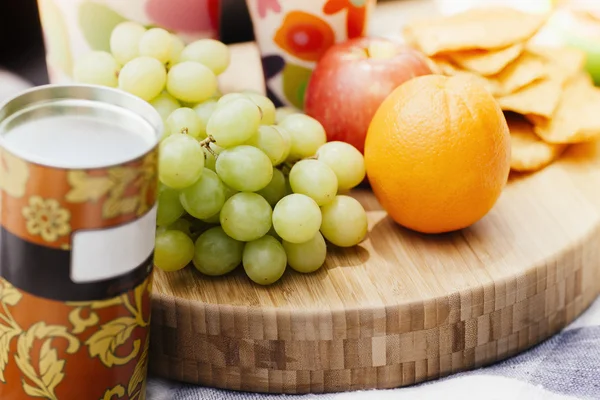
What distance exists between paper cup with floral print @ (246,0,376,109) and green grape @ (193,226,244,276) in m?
0.29

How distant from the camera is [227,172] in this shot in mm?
667

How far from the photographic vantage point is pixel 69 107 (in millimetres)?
594

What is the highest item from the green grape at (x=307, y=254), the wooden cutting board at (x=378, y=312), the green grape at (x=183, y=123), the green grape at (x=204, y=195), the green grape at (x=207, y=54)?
the green grape at (x=207, y=54)

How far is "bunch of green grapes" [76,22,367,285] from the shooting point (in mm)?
665

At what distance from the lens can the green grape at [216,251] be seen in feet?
2.28

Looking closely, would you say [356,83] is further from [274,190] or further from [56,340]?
[56,340]

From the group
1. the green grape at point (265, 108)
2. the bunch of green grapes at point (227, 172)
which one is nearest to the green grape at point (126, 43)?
the bunch of green grapes at point (227, 172)

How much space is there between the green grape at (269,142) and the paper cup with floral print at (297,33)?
0.24m

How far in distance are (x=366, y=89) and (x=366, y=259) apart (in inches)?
7.5

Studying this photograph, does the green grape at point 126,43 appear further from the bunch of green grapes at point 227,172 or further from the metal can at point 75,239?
the metal can at point 75,239

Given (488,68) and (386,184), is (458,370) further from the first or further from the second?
(488,68)

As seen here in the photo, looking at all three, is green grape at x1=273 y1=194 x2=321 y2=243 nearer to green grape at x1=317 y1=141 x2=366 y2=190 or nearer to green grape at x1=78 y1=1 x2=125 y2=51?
green grape at x1=317 y1=141 x2=366 y2=190

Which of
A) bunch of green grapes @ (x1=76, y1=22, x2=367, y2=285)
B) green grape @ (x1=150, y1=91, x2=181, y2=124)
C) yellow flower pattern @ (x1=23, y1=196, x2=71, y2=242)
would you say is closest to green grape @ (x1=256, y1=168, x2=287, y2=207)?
bunch of green grapes @ (x1=76, y1=22, x2=367, y2=285)

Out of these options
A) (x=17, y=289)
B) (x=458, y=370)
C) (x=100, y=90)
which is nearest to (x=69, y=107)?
(x=100, y=90)
